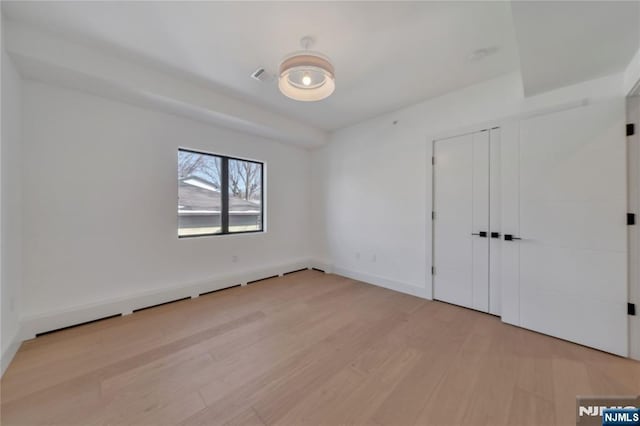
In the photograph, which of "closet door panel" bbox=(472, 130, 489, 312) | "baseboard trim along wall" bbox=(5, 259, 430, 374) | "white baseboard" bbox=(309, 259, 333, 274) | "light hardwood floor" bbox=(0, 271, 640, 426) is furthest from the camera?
"white baseboard" bbox=(309, 259, 333, 274)

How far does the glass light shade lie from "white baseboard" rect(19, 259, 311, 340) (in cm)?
307

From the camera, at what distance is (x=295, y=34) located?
7.05 feet

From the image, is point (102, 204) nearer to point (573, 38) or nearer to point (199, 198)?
point (199, 198)

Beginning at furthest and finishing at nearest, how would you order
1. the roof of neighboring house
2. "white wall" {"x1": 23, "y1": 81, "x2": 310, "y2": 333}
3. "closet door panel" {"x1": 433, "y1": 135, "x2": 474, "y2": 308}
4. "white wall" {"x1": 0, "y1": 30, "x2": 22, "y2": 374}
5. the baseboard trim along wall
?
the roof of neighboring house
"closet door panel" {"x1": 433, "y1": 135, "x2": 474, "y2": 308}
"white wall" {"x1": 23, "y1": 81, "x2": 310, "y2": 333}
the baseboard trim along wall
"white wall" {"x1": 0, "y1": 30, "x2": 22, "y2": 374}

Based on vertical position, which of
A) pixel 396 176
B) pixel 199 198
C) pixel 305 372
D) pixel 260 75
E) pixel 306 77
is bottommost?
pixel 305 372

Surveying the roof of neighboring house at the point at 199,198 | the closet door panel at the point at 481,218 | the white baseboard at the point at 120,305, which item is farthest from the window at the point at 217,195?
the closet door panel at the point at 481,218

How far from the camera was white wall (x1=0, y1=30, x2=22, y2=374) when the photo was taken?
6.45 feet

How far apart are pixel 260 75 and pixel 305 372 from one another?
312 cm

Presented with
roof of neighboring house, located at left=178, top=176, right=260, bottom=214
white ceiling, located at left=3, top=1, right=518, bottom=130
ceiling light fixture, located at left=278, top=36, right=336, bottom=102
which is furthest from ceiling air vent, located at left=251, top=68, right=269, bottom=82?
roof of neighboring house, located at left=178, top=176, right=260, bottom=214

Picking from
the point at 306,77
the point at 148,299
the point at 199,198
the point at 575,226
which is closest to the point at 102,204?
the point at 199,198

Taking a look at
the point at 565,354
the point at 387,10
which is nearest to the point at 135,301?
the point at 387,10

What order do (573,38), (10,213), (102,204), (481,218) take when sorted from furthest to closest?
(481,218) < (102,204) < (10,213) < (573,38)

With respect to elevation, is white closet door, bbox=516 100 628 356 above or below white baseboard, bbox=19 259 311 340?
above

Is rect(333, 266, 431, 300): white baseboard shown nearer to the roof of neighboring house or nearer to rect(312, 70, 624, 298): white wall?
rect(312, 70, 624, 298): white wall
